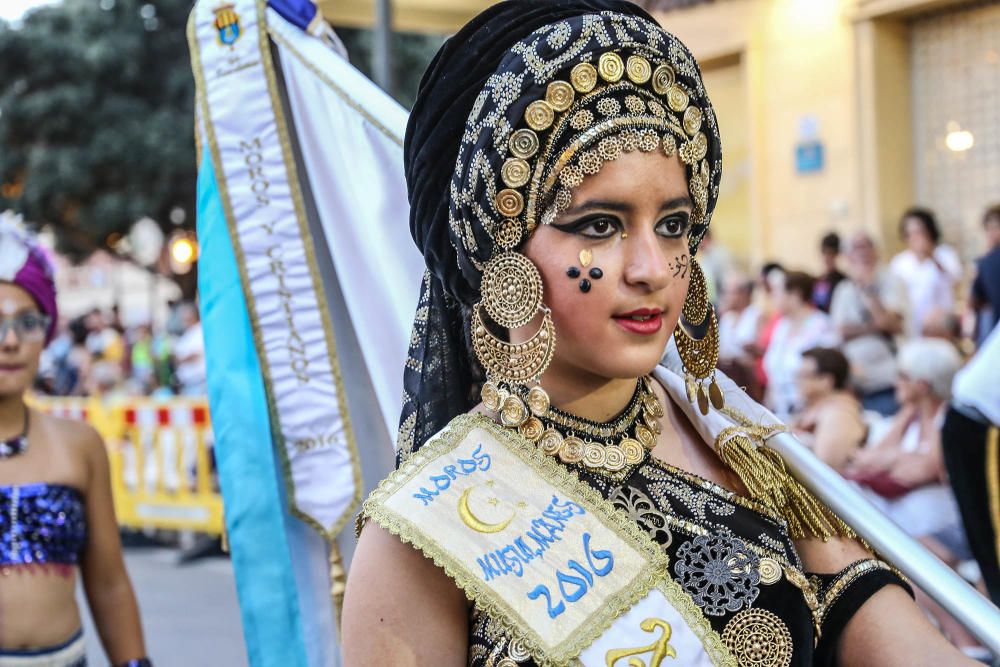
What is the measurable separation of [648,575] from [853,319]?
5866 mm

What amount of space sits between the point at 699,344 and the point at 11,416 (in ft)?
6.24

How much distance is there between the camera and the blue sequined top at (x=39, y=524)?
284cm

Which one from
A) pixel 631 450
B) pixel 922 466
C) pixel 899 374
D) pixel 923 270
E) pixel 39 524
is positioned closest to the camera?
pixel 631 450

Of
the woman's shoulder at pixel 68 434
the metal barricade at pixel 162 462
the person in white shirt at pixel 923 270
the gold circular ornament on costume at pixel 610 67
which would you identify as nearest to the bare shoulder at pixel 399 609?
the gold circular ornament on costume at pixel 610 67

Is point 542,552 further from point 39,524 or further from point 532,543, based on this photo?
point 39,524

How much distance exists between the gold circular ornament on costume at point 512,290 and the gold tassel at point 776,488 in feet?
1.35

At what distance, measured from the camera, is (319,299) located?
2713 mm

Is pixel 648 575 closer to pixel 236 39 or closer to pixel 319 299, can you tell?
pixel 319 299

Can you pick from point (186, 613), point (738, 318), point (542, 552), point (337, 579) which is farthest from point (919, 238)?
point (542, 552)

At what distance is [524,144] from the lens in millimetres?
1667

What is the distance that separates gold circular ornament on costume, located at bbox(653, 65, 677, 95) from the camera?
1699 millimetres

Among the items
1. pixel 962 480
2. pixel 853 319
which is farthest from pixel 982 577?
pixel 853 319

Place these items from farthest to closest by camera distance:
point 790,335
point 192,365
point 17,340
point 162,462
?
1. point 192,365
2. point 162,462
3. point 790,335
4. point 17,340

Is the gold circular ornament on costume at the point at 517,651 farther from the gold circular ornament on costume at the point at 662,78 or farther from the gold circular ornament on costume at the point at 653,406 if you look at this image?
the gold circular ornament on costume at the point at 662,78
